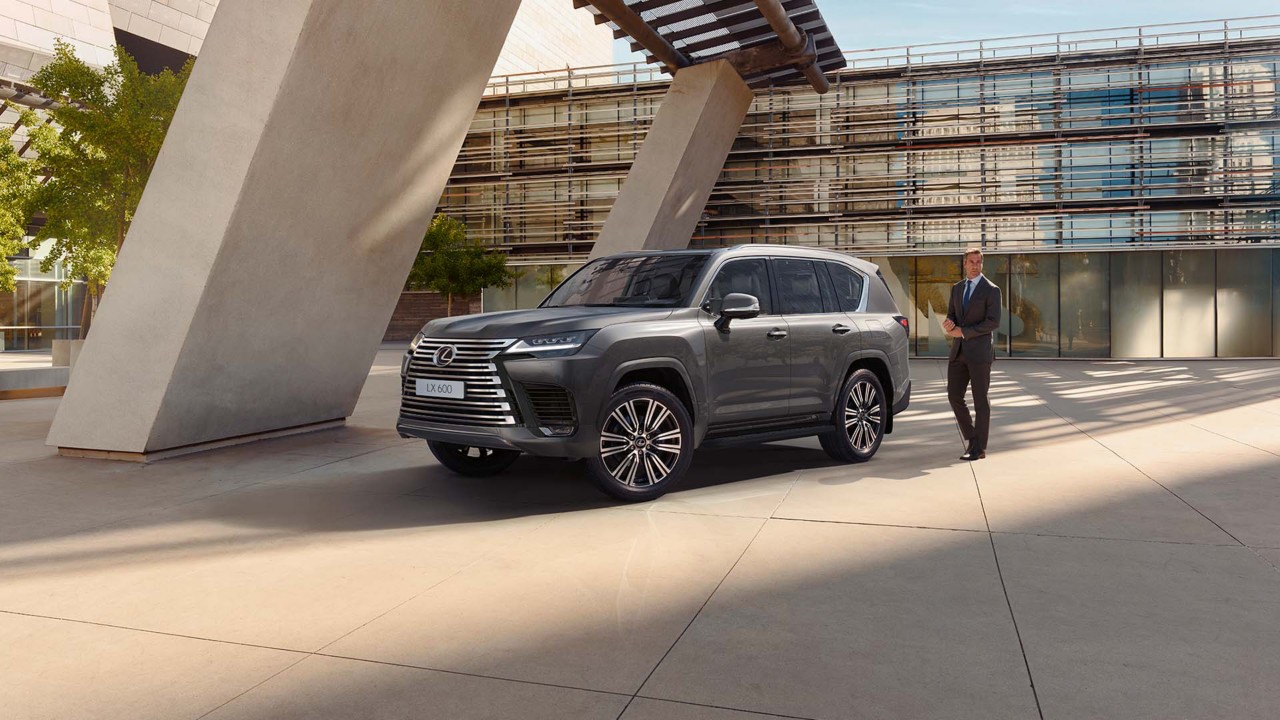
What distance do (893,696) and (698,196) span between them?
19129 millimetres

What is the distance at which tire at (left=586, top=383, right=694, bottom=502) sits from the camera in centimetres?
661

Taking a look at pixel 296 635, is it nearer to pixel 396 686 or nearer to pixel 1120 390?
pixel 396 686

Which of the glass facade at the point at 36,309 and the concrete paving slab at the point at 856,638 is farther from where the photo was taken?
the glass facade at the point at 36,309

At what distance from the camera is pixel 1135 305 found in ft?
101

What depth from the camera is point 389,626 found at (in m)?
4.10

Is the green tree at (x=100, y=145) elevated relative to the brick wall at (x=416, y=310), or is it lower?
elevated

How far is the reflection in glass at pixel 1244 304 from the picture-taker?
98.1 ft

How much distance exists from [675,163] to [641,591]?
1621 centimetres

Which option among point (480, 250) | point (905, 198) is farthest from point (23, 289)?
point (905, 198)

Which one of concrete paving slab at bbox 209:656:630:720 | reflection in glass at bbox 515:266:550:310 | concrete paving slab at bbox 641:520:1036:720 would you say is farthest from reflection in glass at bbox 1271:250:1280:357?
concrete paving slab at bbox 209:656:630:720

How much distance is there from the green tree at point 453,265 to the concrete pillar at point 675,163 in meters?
14.6

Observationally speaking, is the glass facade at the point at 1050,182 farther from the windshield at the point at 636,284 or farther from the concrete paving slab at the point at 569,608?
the concrete paving slab at the point at 569,608

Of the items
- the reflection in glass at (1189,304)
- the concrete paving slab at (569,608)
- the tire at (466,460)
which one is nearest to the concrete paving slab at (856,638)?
the concrete paving slab at (569,608)

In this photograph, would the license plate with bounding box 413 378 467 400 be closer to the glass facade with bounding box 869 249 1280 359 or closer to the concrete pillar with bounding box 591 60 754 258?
the concrete pillar with bounding box 591 60 754 258
